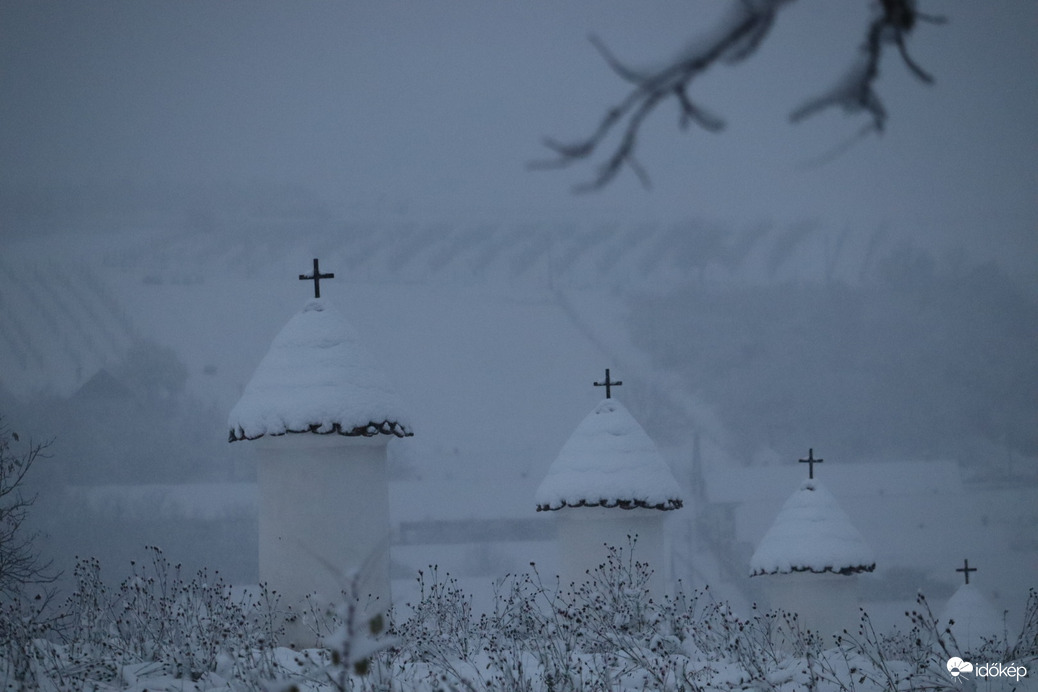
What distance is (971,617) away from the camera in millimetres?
21031

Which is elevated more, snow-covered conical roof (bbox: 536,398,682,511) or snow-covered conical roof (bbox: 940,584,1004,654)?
snow-covered conical roof (bbox: 536,398,682,511)

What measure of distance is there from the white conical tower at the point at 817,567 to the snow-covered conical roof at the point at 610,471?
8.89ft

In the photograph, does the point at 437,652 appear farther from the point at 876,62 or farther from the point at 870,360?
the point at 870,360

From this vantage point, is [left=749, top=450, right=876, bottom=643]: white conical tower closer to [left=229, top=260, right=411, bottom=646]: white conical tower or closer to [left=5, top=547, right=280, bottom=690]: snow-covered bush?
[left=229, top=260, right=411, bottom=646]: white conical tower

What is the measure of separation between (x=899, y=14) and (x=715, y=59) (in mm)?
610

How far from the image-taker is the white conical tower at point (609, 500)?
1541cm

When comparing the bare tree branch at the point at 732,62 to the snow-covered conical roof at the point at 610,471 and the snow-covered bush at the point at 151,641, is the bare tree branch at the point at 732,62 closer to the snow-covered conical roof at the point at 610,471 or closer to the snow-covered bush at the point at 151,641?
the snow-covered bush at the point at 151,641

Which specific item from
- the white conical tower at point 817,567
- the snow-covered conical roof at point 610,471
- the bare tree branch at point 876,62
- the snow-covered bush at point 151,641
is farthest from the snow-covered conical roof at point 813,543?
the bare tree branch at point 876,62

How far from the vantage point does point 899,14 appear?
12.0 ft

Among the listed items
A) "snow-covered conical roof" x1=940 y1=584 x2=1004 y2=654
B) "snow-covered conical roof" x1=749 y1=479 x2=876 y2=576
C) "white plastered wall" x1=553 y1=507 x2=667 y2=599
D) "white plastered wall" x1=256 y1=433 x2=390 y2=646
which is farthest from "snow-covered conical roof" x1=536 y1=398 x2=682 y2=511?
"snow-covered conical roof" x1=940 y1=584 x2=1004 y2=654

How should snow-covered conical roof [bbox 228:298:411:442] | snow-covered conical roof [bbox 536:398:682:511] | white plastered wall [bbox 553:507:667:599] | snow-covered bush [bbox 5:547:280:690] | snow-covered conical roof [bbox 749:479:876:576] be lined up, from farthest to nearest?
snow-covered conical roof [bbox 749:479:876:576] → white plastered wall [bbox 553:507:667:599] → snow-covered conical roof [bbox 536:398:682:511] → snow-covered conical roof [bbox 228:298:411:442] → snow-covered bush [bbox 5:547:280:690]

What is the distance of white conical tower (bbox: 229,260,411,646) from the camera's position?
12.2 meters

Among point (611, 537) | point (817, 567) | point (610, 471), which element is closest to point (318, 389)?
point (610, 471)

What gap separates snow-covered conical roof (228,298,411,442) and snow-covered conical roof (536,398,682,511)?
3540 mm
